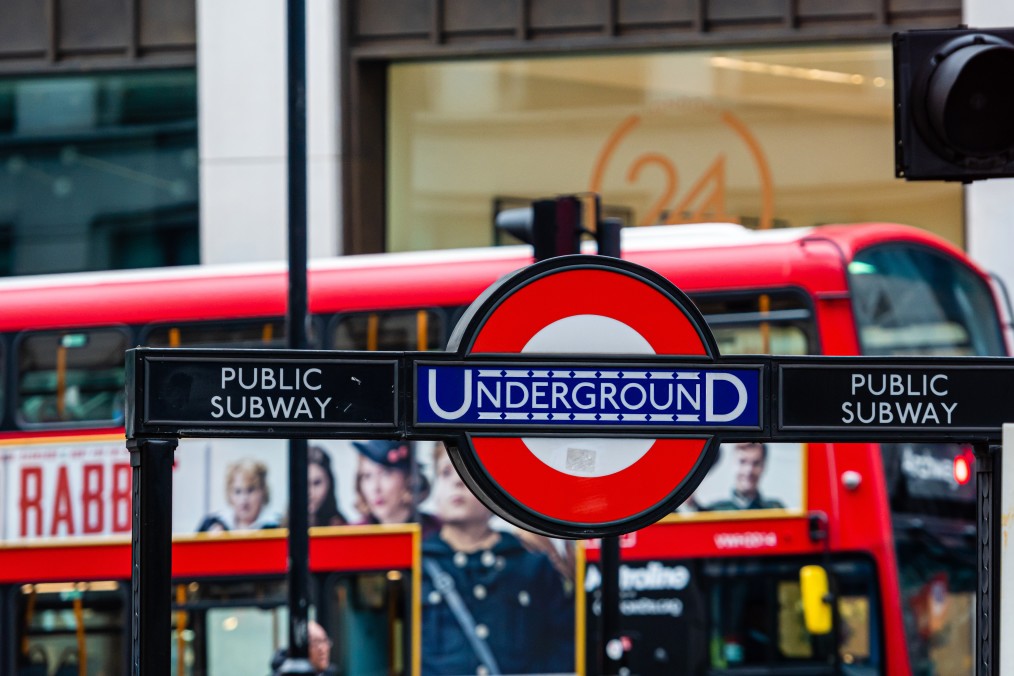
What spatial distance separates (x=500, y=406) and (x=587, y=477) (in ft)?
0.73

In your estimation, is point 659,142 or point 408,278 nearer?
point 408,278

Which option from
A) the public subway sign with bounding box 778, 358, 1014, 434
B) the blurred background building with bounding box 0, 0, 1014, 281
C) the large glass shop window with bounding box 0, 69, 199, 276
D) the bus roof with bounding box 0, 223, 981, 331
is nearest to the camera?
the public subway sign with bounding box 778, 358, 1014, 434

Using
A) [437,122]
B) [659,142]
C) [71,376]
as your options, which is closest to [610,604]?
[71,376]

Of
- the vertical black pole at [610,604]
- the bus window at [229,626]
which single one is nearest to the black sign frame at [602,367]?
the vertical black pole at [610,604]

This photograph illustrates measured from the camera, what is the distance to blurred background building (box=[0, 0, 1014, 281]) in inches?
526

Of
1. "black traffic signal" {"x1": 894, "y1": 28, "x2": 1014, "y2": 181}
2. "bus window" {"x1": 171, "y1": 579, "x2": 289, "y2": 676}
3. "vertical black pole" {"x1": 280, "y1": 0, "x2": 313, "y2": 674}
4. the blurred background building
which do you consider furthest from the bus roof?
"black traffic signal" {"x1": 894, "y1": 28, "x2": 1014, "y2": 181}

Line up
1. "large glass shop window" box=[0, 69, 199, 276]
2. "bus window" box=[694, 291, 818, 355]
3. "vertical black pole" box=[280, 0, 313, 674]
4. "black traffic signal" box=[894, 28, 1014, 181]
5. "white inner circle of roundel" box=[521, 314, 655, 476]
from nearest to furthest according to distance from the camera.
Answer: "white inner circle of roundel" box=[521, 314, 655, 476] < "black traffic signal" box=[894, 28, 1014, 181] < "vertical black pole" box=[280, 0, 313, 674] < "bus window" box=[694, 291, 818, 355] < "large glass shop window" box=[0, 69, 199, 276]

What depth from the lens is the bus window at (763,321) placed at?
352 inches

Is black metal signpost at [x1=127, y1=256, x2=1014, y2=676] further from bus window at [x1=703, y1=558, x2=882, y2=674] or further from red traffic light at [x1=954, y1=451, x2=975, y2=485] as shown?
red traffic light at [x1=954, y1=451, x2=975, y2=485]

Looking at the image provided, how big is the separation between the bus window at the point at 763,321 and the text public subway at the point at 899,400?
5902 millimetres

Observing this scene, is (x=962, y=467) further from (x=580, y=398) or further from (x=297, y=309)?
(x=580, y=398)

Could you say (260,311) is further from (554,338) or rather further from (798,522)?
(554,338)

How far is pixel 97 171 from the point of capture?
14203 millimetres

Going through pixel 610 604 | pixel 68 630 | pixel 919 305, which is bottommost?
pixel 68 630
